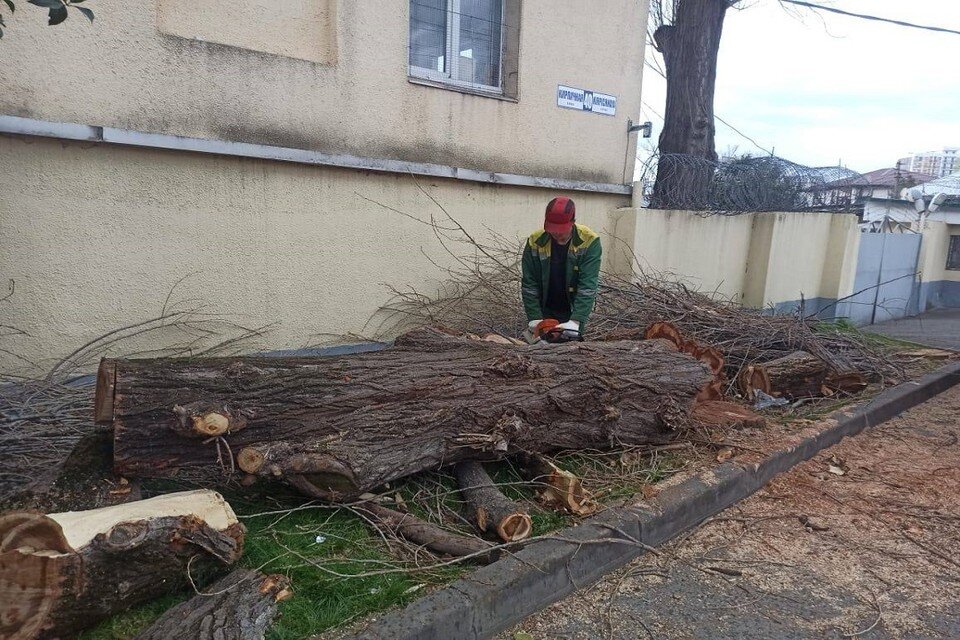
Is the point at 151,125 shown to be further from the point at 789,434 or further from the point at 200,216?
the point at 789,434

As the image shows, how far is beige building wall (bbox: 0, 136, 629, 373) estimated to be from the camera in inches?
167

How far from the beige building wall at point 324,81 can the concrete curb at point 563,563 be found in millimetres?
3720

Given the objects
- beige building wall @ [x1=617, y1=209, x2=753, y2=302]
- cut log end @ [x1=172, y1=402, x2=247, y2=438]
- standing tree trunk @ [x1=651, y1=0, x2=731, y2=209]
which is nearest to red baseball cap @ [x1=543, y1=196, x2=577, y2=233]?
cut log end @ [x1=172, y1=402, x2=247, y2=438]

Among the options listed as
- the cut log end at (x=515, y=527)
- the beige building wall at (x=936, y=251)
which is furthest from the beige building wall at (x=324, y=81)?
the beige building wall at (x=936, y=251)

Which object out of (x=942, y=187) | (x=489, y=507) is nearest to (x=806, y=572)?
(x=489, y=507)

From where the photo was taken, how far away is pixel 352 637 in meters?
2.44

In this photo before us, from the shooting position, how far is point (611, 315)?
649cm

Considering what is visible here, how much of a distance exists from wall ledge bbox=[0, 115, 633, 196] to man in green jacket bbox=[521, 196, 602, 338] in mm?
1443

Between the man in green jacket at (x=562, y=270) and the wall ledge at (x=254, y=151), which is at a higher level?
the wall ledge at (x=254, y=151)

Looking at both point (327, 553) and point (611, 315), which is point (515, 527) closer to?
point (327, 553)

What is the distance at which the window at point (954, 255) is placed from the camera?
47.5 ft

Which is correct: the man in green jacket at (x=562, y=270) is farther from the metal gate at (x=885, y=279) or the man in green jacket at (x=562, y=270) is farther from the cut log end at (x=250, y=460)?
the metal gate at (x=885, y=279)

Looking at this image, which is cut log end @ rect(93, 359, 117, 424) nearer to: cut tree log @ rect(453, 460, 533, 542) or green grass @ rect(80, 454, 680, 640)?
green grass @ rect(80, 454, 680, 640)

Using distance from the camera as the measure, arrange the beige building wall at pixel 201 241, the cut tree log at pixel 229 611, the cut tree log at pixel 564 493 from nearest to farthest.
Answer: the cut tree log at pixel 229 611, the cut tree log at pixel 564 493, the beige building wall at pixel 201 241
